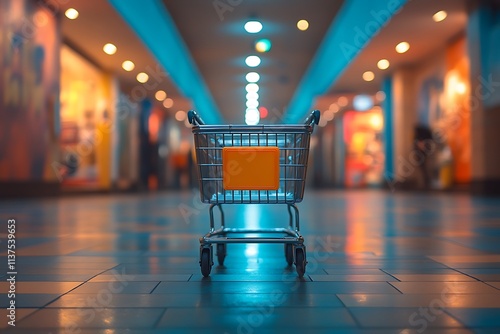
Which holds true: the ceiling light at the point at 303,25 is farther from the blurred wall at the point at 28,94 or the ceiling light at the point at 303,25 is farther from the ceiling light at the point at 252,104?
the ceiling light at the point at 252,104

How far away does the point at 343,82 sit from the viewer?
2066cm

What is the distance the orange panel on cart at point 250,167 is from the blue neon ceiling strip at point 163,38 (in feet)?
33.3

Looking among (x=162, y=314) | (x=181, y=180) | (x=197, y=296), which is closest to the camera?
(x=162, y=314)

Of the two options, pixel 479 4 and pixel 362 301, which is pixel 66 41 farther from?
pixel 362 301

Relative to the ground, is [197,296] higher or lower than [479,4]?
lower

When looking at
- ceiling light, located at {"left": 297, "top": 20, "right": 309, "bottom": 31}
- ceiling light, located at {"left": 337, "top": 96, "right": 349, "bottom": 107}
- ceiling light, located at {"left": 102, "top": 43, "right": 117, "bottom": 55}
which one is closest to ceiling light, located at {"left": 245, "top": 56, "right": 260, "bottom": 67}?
ceiling light, located at {"left": 297, "top": 20, "right": 309, "bottom": 31}

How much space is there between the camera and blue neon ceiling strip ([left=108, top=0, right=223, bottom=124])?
12828 mm

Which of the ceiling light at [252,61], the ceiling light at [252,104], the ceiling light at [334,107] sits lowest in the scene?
the ceiling light at [334,107]

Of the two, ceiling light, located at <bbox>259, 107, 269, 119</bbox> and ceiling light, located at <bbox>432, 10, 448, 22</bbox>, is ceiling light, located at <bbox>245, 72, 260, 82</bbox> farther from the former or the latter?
ceiling light, located at <bbox>259, 107, 269, 119</bbox>

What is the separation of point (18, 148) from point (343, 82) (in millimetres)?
12719

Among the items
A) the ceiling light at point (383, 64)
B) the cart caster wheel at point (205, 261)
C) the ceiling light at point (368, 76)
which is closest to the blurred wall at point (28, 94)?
the cart caster wheel at point (205, 261)

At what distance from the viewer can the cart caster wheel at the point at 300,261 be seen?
8.48ft

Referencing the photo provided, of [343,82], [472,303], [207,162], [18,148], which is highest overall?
[343,82]

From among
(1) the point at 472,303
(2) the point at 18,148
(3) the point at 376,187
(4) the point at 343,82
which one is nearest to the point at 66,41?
(2) the point at 18,148
